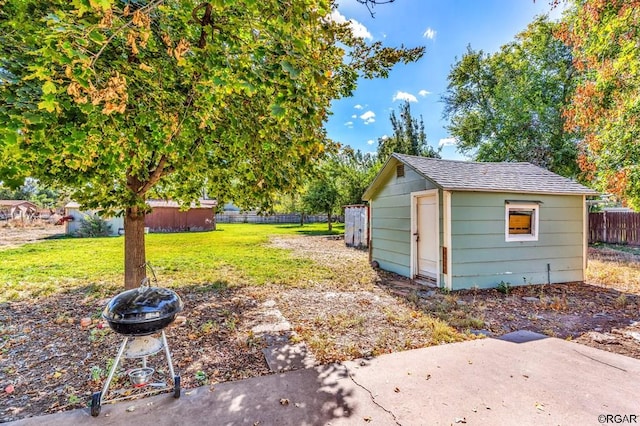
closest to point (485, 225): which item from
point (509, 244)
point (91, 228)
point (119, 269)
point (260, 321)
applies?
point (509, 244)

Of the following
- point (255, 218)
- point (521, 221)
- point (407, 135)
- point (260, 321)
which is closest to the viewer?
point (260, 321)

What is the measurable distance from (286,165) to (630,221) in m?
16.0

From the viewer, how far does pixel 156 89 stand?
320 centimetres

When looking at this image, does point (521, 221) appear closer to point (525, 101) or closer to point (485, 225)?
point (485, 225)

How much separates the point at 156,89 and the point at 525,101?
54.9ft

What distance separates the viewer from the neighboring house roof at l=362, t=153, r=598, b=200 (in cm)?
609

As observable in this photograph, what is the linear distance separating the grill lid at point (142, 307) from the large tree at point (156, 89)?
54.2 inches

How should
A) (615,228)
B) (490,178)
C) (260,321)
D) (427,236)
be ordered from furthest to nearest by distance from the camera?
(615,228) < (427,236) < (490,178) < (260,321)

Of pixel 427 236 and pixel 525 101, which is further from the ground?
pixel 525 101

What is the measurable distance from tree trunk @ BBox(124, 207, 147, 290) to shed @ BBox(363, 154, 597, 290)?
17.7 ft

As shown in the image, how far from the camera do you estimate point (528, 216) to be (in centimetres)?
659

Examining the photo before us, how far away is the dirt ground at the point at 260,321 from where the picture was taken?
2.91 metres

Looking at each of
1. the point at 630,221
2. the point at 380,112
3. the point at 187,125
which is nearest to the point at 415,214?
the point at 187,125

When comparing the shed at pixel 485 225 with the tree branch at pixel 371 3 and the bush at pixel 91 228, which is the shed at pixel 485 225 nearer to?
the tree branch at pixel 371 3
